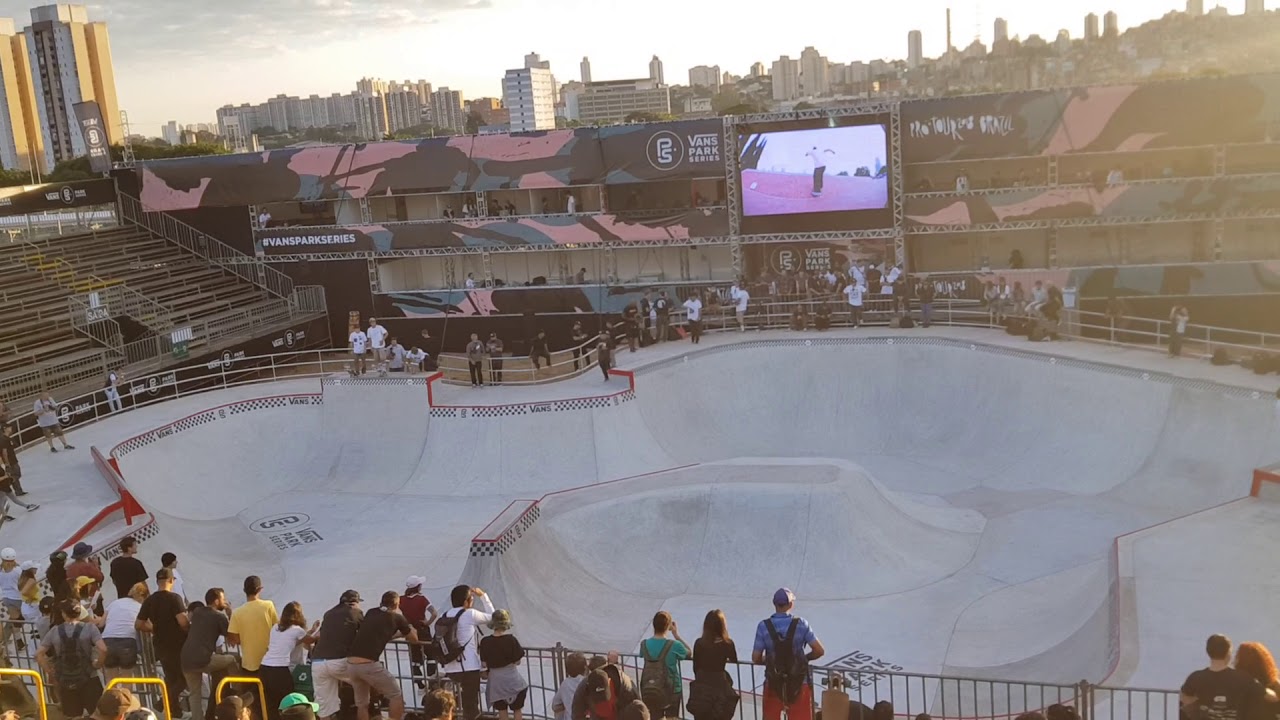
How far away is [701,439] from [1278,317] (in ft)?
51.4

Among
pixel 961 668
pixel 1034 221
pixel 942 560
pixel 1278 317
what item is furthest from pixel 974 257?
pixel 961 668

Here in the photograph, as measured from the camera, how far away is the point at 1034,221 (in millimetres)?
28891

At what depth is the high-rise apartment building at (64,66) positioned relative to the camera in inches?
5084

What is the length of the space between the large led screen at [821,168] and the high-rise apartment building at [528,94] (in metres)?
124

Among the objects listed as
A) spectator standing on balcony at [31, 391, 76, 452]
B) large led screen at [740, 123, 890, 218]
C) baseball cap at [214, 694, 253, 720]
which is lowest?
spectator standing on balcony at [31, 391, 76, 452]

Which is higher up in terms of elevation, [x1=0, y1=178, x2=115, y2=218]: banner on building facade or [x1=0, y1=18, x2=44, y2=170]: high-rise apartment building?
[x1=0, y1=18, x2=44, y2=170]: high-rise apartment building

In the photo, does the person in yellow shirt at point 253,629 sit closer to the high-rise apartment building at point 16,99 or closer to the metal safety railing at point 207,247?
the metal safety railing at point 207,247

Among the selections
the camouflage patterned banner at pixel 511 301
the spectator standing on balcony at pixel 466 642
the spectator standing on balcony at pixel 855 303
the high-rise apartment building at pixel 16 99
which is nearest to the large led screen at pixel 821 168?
the spectator standing on balcony at pixel 855 303

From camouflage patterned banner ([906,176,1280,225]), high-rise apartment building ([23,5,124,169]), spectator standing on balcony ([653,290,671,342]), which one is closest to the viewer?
spectator standing on balcony ([653,290,671,342])

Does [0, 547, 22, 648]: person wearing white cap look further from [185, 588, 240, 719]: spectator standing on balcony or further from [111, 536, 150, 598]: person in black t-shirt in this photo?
[185, 588, 240, 719]: spectator standing on balcony

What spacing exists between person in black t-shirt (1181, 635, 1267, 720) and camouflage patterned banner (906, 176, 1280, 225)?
24.0 meters

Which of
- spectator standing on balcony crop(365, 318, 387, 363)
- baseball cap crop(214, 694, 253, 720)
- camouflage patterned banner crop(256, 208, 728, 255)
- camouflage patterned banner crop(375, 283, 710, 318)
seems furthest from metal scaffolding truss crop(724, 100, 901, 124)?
baseball cap crop(214, 694, 253, 720)

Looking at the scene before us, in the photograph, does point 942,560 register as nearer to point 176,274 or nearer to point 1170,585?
point 1170,585

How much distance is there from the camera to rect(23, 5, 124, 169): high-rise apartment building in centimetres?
12912
